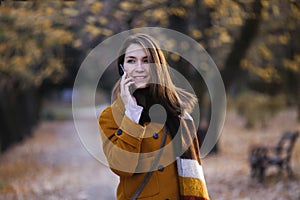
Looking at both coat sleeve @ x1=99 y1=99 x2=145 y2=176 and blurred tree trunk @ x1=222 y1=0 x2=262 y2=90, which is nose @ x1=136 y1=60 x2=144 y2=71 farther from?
blurred tree trunk @ x1=222 y1=0 x2=262 y2=90

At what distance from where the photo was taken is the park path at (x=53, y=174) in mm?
8438

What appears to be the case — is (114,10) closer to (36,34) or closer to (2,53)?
(36,34)

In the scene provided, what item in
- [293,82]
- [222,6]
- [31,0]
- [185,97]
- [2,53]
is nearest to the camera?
[185,97]

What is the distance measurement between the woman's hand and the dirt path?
505 cm

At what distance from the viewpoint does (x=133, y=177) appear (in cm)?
269

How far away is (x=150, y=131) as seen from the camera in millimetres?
2730

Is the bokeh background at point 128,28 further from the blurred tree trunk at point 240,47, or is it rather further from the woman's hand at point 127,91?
the woman's hand at point 127,91

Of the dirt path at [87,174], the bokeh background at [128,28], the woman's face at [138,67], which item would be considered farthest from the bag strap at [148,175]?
the dirt path at [87,174]

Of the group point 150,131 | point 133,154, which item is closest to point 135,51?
point 150,131

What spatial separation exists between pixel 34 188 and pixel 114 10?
417 centimetres

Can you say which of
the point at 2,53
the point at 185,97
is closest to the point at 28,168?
the point at 2,53

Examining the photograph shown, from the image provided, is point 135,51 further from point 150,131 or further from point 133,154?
point 133,154

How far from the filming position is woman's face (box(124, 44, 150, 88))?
2686mm

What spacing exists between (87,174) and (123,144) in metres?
9.85
